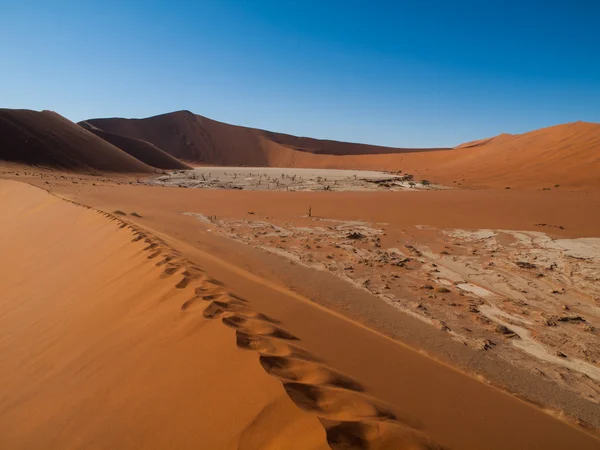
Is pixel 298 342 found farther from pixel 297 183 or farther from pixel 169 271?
pixel 297 183

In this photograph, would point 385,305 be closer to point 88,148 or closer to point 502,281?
point 502,281

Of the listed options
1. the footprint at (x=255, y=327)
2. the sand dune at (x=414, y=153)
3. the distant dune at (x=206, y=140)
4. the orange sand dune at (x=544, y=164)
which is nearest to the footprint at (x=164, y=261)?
the footprint at (x=255, y=327)

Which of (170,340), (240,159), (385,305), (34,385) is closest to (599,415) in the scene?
(385,305)

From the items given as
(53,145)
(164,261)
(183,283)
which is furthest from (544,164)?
(53,145)

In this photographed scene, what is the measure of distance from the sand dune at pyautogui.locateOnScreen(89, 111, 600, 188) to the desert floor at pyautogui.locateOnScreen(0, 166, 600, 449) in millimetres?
16646

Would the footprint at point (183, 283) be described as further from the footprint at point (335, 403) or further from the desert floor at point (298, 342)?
the footprint at point (335, 403)

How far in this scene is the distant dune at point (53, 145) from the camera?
85.3 ft

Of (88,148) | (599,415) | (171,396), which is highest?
(88,148)

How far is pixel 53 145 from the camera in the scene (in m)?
27.8

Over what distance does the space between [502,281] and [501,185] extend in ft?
56.8

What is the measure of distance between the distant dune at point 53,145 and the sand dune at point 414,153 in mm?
24999

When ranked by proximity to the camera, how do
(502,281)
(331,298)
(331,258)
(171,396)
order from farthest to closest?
(331,258)
(502,281)
(331,298)
(171,396)

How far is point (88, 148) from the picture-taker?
98.0ft

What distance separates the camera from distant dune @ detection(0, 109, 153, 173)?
26.0 m
